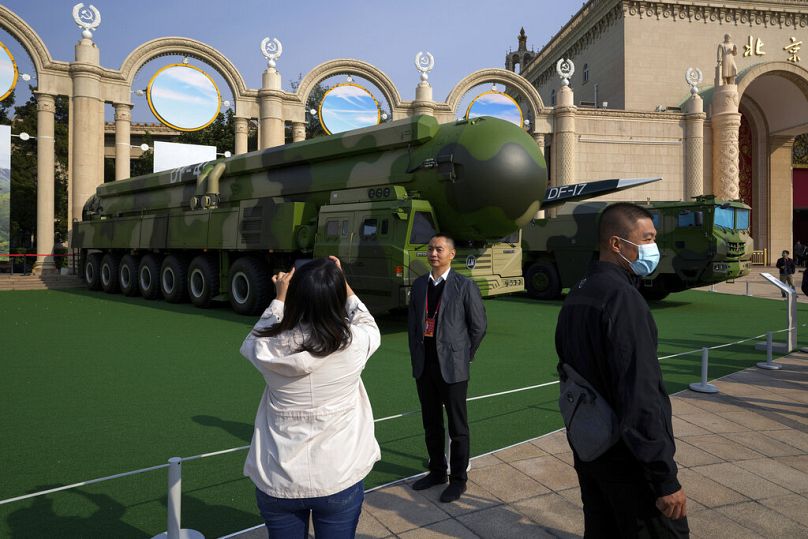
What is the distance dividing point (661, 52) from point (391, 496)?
38.3 meters

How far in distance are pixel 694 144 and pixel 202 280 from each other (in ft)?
87.3

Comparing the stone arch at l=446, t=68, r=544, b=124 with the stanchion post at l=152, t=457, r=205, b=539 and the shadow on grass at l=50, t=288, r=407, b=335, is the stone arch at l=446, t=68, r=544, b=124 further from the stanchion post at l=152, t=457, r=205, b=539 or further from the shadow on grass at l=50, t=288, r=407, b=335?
the stanchion post at l=152, t=457, r=205, b=539

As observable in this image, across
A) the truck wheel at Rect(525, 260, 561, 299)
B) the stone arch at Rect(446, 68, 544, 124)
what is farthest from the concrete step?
the stone arch at Rect(446, 68, 544, 124)

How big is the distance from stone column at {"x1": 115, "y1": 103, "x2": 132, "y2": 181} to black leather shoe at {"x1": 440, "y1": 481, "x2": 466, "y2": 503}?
21.7 meters

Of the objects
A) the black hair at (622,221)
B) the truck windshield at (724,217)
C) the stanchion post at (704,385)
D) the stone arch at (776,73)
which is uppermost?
the stone arch at (776,73)

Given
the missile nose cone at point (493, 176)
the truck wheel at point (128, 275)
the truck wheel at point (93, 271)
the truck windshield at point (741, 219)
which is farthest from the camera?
the truck wheel at point (93, 271)

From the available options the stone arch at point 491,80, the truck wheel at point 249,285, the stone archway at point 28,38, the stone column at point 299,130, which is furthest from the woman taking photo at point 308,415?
the stone arch at point 491,80

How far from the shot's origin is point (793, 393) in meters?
6.36

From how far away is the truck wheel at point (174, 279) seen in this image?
14.6m

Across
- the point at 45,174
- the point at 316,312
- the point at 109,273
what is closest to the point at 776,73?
the point at 109,273

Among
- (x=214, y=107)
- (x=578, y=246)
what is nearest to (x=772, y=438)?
(x=578, y=246)

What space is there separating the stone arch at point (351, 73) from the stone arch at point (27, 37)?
9298 millimetres

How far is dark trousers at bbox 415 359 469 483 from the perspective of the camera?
3725 millimetres

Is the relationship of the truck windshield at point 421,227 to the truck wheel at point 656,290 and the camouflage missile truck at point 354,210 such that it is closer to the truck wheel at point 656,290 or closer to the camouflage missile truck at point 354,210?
the camouflage missile truck at point 354,210
